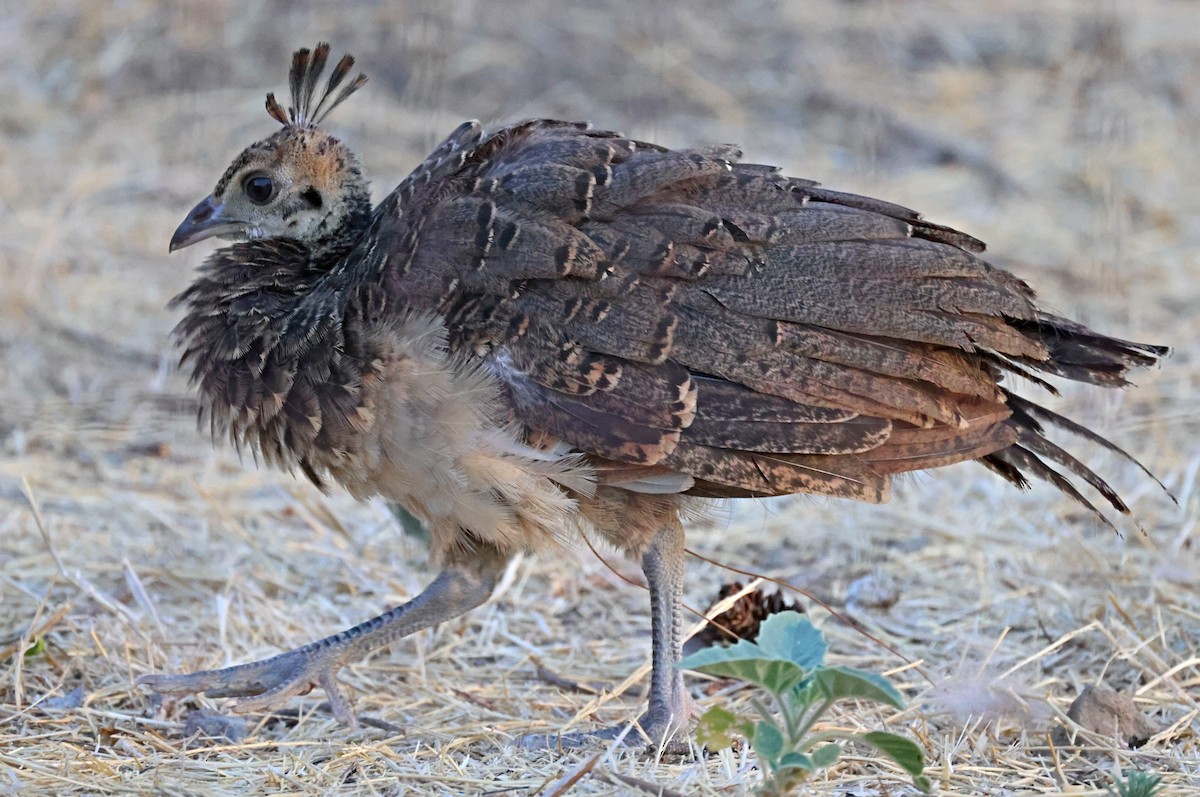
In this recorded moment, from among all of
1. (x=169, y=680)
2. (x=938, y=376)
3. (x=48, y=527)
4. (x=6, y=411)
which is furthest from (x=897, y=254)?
(x=6, y=411)

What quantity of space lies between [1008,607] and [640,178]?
5.73ft

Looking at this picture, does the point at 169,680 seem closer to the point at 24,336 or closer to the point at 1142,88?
the point at 24,336

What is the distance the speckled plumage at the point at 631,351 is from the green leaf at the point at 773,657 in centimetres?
58

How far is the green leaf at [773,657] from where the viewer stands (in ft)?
7.68

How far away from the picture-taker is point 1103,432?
474cm

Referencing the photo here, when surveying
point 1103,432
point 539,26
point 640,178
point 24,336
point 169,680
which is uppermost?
point 539,26

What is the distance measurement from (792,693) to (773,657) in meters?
0.13

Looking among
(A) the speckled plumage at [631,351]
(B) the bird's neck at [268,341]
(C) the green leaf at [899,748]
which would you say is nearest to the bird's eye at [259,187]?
(B) the bird's neck at [268,341]

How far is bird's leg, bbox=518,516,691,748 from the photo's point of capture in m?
3.21

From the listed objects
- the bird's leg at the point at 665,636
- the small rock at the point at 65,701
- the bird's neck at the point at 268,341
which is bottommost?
the small rock at the point at 65,701

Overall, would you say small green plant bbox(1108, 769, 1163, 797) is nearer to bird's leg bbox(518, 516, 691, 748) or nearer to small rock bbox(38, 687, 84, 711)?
bird's leg bbox(518, 516, 691, 748)

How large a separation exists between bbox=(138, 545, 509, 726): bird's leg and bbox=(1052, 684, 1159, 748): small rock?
4.59 feet

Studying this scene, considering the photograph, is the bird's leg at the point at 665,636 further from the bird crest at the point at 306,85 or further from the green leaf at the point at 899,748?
the bird crest at the point at 306,85

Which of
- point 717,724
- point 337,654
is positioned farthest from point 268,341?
point 717,724
